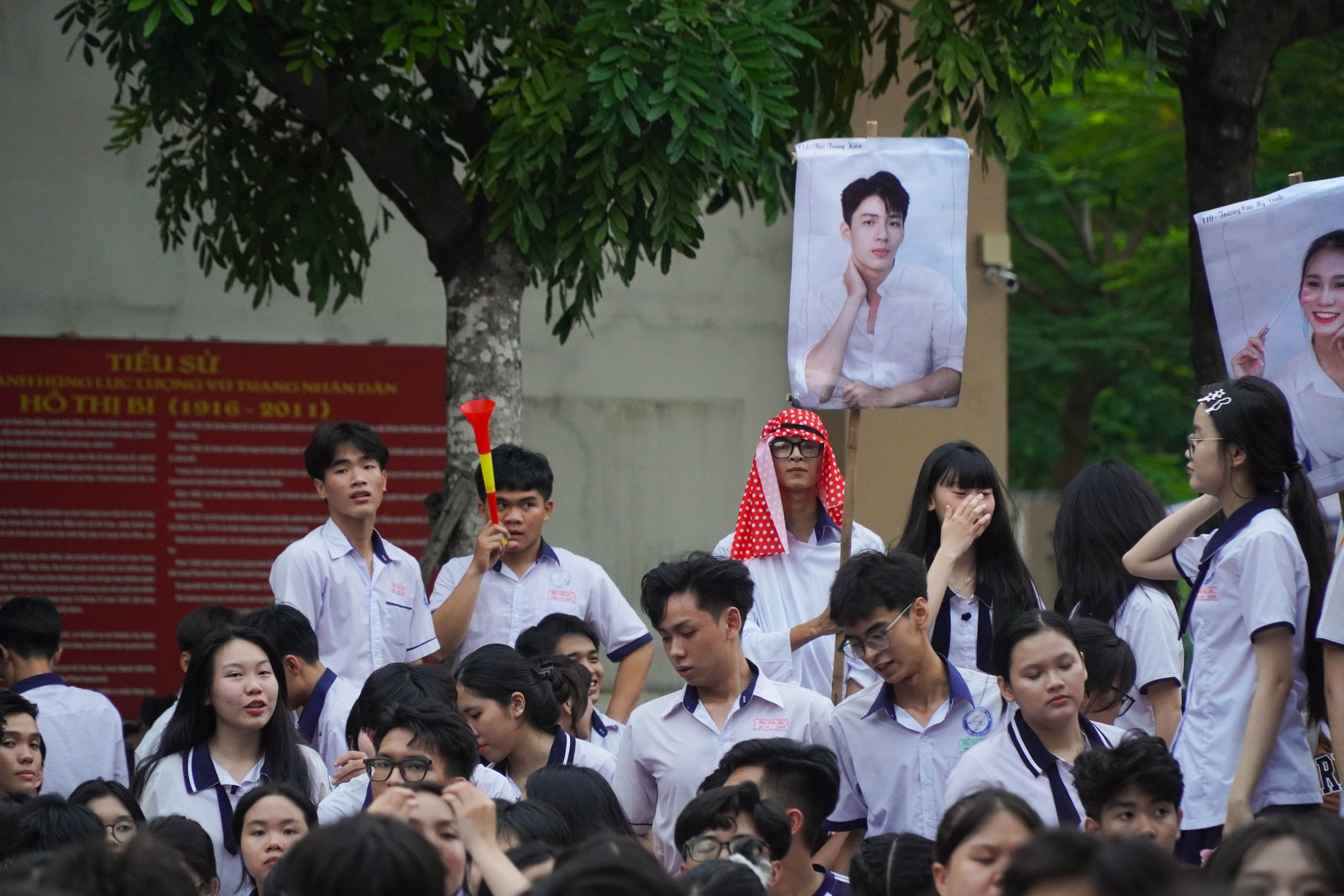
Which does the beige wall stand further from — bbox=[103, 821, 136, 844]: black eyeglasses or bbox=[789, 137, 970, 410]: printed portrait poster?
bbox=[103, 821, 136, 844]: black eyeglasses

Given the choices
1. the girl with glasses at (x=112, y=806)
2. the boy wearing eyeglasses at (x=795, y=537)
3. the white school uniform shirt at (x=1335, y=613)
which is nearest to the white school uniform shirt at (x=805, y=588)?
the boy wearing eyeglasses at (x=795, y=537)

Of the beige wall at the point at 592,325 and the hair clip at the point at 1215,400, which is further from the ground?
the beige wall at the point at 592,325

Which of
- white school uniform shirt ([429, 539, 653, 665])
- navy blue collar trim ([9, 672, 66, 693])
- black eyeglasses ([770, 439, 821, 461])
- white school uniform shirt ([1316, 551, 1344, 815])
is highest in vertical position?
black eyeglasses ([770, 439, 821, 461])

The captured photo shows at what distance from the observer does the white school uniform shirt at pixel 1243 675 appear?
12.9 feet

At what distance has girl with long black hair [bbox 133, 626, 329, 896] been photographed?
4617mm

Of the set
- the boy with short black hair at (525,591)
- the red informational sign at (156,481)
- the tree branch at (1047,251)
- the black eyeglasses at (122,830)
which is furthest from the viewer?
the tree branch at (1047,251)

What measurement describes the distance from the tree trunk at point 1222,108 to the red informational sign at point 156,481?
4.18 meters

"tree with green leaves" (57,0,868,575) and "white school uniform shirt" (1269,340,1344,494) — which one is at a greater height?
"tree with green leaves" (57,0,868,575)

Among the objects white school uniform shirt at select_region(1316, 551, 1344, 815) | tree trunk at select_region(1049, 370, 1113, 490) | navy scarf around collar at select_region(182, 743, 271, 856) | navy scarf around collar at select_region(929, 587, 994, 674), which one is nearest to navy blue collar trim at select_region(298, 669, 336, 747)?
navy scarf around collar at select_region(182, 743, 271, 856)

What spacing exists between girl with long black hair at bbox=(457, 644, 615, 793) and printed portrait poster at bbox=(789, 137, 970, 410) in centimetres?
138

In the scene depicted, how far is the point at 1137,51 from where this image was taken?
23.9ft

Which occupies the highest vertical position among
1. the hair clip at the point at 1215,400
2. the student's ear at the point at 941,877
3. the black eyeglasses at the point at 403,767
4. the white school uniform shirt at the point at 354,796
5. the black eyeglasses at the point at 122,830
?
the hair clip at the point at 1215,400

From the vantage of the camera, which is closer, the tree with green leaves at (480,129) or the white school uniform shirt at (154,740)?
the white school uniform shirt at (154,740)

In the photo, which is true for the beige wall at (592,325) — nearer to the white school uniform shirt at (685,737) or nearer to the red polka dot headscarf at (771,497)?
the red polka dot headscarf at (771,497)
